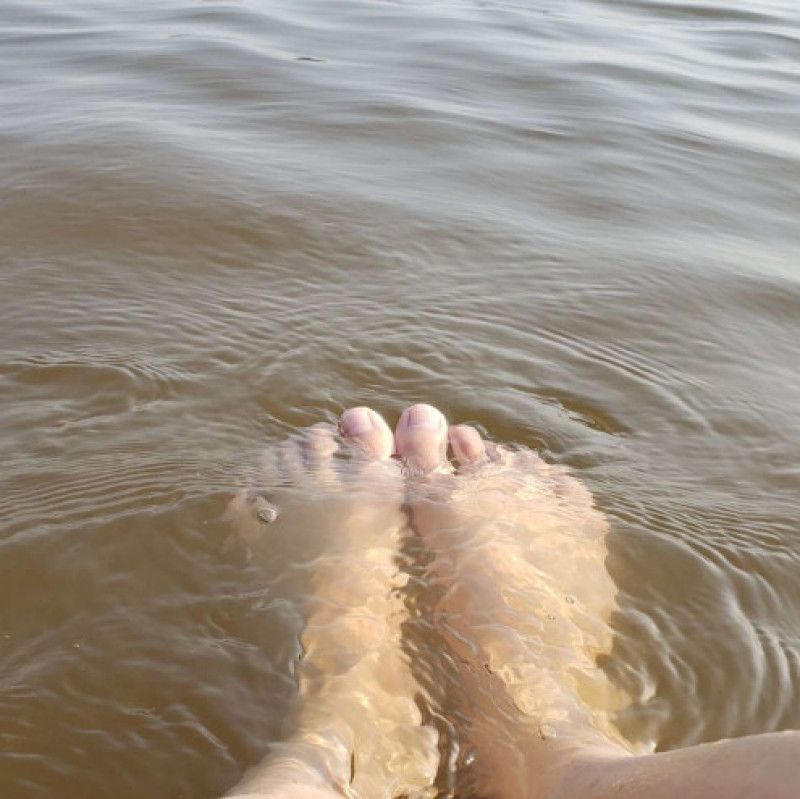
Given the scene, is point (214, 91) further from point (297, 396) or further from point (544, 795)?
point (544, 795)

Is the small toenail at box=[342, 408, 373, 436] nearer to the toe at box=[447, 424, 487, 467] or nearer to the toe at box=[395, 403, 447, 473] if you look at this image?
the toe at box=[395, 403, 447, 473]

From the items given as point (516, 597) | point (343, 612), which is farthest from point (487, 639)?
point (343, 612)

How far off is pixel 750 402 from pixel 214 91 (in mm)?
3466

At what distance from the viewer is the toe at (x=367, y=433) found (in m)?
2.89

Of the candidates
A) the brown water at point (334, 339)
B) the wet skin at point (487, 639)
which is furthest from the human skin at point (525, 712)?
the brown water at point (334, 339)

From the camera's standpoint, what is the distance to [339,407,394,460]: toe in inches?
114

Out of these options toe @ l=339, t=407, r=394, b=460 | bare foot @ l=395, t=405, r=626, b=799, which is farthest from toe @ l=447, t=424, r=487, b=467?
toe @ l=339, t=407, r=394, b=460

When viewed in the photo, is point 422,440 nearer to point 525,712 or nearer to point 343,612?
point 343,612

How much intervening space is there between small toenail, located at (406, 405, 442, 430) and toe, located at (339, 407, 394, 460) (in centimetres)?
7

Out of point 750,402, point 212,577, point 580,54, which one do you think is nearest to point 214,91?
point 580,54

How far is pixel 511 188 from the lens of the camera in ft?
15.3

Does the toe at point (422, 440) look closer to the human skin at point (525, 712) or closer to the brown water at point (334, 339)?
the human skin at point (525, 712)

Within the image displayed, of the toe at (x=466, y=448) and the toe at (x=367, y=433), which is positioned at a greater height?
the toe at (x=367, y=433)

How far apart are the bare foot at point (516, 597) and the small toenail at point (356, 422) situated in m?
0.10
